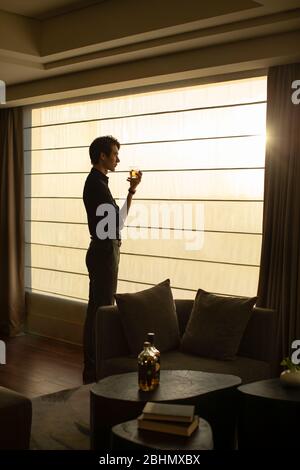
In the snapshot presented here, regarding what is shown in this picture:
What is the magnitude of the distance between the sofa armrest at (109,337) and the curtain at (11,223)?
9.12ft

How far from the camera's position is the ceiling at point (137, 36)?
414cm

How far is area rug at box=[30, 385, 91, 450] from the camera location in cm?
361

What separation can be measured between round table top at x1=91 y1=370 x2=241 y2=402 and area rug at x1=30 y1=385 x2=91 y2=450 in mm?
539

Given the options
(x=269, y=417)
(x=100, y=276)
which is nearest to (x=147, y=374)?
(x=269, y=417)

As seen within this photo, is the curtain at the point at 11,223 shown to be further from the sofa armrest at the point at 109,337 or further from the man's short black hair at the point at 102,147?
the sofa armrest at the point at 109,337

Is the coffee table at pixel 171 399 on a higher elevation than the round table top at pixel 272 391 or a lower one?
lower

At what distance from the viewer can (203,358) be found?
396 cm

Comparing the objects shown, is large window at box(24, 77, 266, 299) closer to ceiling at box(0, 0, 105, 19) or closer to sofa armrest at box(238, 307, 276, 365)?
sofa armrest at box(238, 307, 276, 365)

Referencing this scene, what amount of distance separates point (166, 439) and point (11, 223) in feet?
15.1

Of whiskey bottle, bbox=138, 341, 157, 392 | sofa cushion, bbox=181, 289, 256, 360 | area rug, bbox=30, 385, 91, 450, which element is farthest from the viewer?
sofa cushion, bbox=181, 289, 256, 360

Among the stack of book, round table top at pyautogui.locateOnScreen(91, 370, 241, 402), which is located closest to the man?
round table top at pyautogui.locateOnScreen(91, 370, 241, 402)

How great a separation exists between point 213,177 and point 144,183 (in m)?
0.77

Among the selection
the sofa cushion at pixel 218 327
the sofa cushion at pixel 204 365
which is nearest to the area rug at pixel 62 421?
the sofa cushion at pixel 204 365
